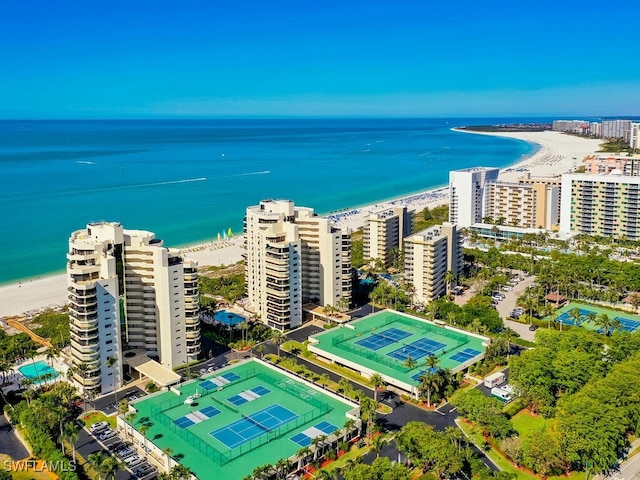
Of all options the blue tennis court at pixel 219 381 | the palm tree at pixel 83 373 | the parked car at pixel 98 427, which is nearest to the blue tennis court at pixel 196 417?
the blue tennis court at pixel 219 381

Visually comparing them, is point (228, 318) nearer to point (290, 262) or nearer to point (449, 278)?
point (290, 262)

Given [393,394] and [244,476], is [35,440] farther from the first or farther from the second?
[393,394]

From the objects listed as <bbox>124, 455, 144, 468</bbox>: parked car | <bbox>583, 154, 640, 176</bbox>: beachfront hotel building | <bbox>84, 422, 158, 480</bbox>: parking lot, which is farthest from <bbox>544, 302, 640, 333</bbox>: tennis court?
<bbox>583, 154, 640, 176</bbox>: beachfront hotel building

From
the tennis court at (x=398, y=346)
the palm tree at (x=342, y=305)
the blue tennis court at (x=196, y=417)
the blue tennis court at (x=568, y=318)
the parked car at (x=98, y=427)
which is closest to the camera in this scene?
the blue tennis court at (x=196, y=417)

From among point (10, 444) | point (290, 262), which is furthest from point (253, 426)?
point (290, 262)

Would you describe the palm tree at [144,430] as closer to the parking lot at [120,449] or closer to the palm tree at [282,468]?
the parking lot at [120,449]

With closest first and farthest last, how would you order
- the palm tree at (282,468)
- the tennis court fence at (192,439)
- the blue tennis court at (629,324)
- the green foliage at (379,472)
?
the green foliage at (379,472), the palm tree at (282,468), the tennis court fence at (192,439), the blue tennis court at (629,324)

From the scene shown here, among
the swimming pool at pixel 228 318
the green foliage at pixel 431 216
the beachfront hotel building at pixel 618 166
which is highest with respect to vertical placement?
the beachfront hotel building at pixel 618 166
